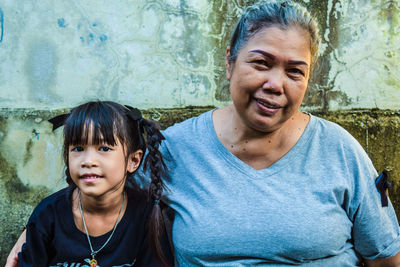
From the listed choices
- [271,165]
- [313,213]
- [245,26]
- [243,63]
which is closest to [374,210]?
[313,213]

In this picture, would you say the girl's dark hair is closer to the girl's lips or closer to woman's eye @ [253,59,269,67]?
the girl's lips

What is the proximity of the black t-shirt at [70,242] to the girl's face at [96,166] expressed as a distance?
23 cm

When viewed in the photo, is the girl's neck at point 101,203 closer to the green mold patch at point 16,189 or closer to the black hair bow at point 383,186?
the green mold patch at point 16,189

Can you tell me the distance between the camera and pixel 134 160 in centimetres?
205

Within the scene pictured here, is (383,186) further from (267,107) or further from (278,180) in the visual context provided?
(267,107)

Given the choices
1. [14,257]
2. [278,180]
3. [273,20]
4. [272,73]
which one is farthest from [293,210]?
[14,257]

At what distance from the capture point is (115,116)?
6.33 ft

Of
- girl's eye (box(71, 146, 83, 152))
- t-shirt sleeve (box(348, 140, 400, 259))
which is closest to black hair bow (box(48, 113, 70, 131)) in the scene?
girl's eye (box(71, 146, 83, 152))

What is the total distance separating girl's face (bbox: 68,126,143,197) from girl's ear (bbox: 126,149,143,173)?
0.09m

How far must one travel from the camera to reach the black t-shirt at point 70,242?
6.15 feet

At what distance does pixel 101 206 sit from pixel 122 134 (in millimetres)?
401

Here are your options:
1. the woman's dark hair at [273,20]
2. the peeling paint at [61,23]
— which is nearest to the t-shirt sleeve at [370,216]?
the woman's dark hair at [273,20]

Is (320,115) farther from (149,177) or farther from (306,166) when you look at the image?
(149,177)

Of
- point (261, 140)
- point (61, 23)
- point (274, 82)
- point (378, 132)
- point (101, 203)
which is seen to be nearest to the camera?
point (274, 82)
